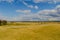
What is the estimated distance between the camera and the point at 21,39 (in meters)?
22.3

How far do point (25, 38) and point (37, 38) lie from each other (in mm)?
2106

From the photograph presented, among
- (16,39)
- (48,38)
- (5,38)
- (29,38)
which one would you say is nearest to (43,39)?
(48,38)

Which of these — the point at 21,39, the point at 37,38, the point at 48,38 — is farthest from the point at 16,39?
the point at 48,38

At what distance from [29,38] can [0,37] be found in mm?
5464

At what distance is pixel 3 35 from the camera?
2503 centimetres

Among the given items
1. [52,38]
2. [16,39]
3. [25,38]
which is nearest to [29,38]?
[25,38]

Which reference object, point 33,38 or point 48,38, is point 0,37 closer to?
point 33,38

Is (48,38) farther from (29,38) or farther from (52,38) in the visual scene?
(29,38)

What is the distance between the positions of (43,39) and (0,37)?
7906 mm

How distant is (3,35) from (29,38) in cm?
554

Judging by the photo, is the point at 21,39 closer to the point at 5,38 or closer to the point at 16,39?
the point at 16,39

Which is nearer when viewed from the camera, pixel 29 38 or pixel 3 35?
pixel 29 38

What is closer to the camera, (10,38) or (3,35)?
(10,38)

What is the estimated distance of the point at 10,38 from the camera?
23203 mm
